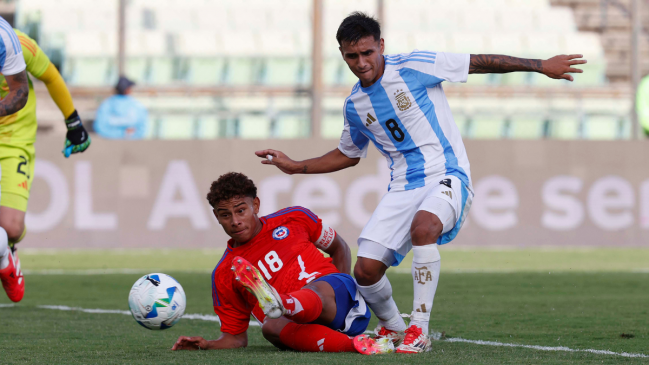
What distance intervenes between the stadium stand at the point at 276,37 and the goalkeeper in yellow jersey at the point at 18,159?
9.47 meters

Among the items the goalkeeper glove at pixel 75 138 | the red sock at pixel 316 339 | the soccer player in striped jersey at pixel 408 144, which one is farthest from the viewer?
the goalkeeper glove at pixel 75 138

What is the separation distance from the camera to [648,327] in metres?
5.07

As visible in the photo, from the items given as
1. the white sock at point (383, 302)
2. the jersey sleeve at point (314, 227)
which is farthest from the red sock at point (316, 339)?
the jersey sleeve at point (314, 227)

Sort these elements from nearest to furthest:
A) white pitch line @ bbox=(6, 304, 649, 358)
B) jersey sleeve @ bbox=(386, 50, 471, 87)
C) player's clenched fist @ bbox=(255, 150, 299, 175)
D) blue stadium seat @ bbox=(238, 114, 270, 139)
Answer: white pitch line @ bbox=(6, 304, 649, 358)
jersey sleeve @ bbox=(386, 50, 471, 87)
player's clenched fist @ bbox=(255, 150, 299, 175)
blue stadium seat @ bbox=(238, 114, 270, 139)

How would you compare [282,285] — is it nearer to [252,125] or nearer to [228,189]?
[228,189]

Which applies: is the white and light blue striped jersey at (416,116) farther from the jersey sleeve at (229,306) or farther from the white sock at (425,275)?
the jersey sleeve at (229,306)

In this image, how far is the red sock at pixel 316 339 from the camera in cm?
414

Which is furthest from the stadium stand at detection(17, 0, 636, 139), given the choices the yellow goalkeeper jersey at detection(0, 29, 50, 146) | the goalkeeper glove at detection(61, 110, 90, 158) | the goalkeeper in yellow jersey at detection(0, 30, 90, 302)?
the yellow goalkeeper jersey at detection(0, 29, 50, 146)

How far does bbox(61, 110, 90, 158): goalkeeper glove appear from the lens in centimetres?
629

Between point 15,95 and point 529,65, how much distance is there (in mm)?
2869

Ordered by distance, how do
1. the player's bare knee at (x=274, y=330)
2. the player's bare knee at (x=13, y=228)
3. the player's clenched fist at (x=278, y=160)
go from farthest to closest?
the player's bare knee at (x=13, y=228)
the player's clenched fist at (x=278, y=160)
the player's bare knee at (x=274, y=330)

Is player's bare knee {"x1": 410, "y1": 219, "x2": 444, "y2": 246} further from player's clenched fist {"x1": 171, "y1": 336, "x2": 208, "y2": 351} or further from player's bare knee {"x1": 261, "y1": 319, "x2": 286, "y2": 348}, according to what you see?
player's clenched fist {"x1": 171, "y1": 336, "x2": 208, "y2": 351}

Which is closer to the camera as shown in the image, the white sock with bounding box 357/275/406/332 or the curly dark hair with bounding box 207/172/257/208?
the curly dark hair with bounding box 207/172/257/208

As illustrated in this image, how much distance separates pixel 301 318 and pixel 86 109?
10004 mm
